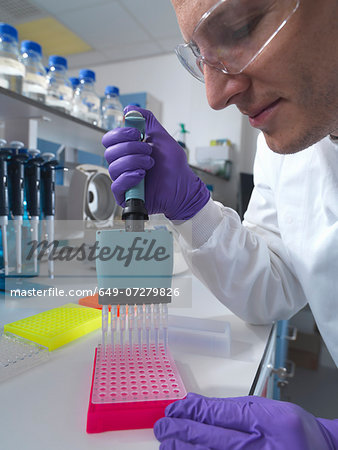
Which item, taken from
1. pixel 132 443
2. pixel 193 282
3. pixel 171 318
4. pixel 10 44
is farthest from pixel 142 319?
pixel 10 44

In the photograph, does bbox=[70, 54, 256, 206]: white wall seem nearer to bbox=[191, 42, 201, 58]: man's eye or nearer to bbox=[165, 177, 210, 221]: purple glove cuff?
bbox=[165, 177, 210, 221]: purple glove cuff

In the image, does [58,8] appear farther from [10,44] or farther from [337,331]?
[337,331]

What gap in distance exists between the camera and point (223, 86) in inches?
26.3

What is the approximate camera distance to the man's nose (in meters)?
0.65

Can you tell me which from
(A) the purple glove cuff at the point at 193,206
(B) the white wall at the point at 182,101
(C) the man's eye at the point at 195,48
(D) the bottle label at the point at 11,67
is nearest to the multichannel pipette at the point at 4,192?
(D) the bottle label at the point at 11,67

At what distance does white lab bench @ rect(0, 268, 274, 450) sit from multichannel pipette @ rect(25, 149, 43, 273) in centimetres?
33

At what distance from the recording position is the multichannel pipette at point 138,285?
0.59 meters

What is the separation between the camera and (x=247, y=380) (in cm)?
61

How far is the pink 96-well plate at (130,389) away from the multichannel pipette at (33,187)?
0.62 meters

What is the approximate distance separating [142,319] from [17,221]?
61 cm

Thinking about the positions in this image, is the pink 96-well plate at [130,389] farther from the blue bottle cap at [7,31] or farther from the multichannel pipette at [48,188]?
the blue bottle cap at [7,31]

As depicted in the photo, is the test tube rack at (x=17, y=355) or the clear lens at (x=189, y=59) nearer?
the test tube rack at (x=17, y=355)

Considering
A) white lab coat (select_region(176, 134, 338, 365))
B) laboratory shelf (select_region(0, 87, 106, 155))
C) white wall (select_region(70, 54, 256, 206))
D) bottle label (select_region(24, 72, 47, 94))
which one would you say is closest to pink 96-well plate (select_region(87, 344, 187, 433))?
white lab coat (select_region(176, 134, 338, 365))

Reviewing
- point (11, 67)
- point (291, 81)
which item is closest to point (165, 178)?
point (291, 81)
